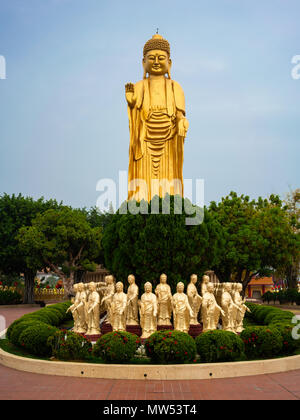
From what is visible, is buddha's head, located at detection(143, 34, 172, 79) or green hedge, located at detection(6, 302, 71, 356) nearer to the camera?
green hedge, located at detection(6, 302, 71, 356)

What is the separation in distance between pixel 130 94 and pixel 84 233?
49.0 feet

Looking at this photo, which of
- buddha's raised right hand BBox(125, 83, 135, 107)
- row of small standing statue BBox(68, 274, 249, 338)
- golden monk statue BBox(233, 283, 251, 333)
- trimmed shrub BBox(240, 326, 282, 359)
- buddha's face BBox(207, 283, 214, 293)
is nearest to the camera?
trimmed shrub BBox(240, 326, 282, 359)

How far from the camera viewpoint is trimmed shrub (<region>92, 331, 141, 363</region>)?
888cm

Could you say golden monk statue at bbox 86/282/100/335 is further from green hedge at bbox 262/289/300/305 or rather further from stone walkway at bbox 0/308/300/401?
green hedge at bbox 262/289/300/305

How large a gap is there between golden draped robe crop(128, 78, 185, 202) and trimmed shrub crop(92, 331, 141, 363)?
8410 millimetres

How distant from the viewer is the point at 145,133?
55.8ft

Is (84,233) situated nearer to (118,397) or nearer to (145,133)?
(145,133)

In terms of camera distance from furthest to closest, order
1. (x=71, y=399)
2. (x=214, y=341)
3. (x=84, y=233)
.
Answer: (x=84, y=233) < (x=214, y=341) < (x=71, y=399)

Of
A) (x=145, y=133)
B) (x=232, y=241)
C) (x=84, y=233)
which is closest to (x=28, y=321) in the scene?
(x=145, y=133)

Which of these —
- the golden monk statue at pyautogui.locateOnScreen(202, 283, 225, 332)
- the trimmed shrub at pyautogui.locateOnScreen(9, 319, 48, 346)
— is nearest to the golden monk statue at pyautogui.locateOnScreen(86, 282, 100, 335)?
the trimmed shrub at pyautogui.locateOnScreen(9, 319, 48, 346)

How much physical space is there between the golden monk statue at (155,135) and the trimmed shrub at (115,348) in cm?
827

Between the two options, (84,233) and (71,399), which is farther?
(84,233)

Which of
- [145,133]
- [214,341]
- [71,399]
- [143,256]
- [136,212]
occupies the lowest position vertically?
[71,399]

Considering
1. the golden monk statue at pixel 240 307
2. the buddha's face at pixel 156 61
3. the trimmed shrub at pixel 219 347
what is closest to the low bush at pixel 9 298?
the buddha's face at pixel 156 61
